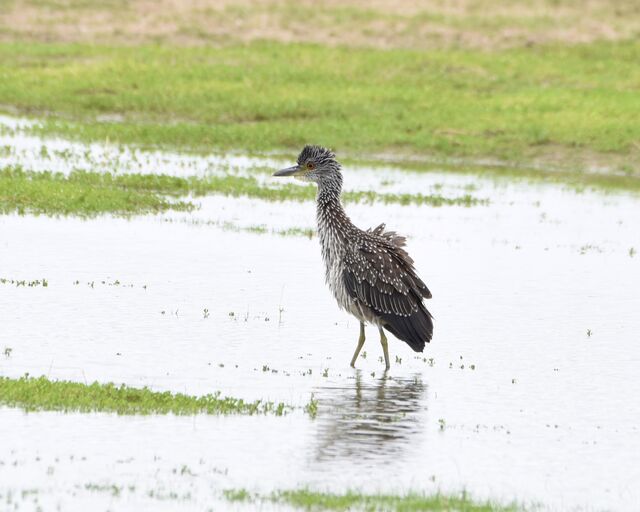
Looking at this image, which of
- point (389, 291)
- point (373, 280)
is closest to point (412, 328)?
point (389, 291)

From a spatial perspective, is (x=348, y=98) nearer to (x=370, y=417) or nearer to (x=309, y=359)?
(x=309, y=359)

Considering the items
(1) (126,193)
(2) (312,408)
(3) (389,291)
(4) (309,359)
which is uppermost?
(1) (126,193)

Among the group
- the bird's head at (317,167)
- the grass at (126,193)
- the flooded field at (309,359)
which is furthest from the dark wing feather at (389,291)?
the grass at (126,193)

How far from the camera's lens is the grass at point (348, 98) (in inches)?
1383

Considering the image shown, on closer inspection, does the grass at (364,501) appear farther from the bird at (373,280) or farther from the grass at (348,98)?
the grass at (348,98)

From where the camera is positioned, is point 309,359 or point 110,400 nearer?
point 110,400

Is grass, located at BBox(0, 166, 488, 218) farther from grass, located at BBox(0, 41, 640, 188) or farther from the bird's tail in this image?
the bird's tail

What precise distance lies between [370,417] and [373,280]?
237 centimetres

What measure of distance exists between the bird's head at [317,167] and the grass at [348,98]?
60.3 ft

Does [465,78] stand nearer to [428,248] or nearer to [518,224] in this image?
[518,224]

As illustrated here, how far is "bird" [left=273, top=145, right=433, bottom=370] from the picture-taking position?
14922 mm

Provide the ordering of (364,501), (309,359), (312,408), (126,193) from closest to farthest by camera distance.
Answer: (364,501), (312,408), (309,359), (126,193)

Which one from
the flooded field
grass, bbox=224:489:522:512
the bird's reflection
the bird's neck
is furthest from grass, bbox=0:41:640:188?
grass, bbox=224:489:522:512

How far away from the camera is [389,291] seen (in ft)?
49.0
